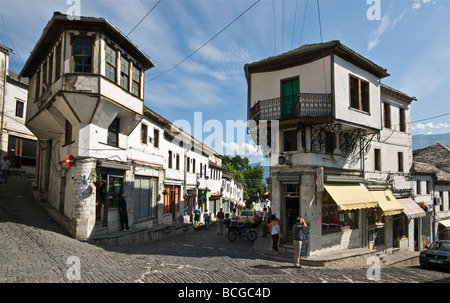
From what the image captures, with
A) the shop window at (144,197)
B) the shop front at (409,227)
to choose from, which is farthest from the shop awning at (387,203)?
the shop window at (144,197)

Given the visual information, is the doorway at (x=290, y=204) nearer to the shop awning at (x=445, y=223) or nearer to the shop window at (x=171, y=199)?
the shop window at (x=171, y=199)

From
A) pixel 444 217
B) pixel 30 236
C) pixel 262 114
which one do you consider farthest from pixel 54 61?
pixel 444 217

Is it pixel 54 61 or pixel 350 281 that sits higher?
pixel 54 61

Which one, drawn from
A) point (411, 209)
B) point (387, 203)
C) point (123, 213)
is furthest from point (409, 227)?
point (123, 213)

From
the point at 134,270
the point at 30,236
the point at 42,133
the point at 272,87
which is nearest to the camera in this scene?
the point at 134,270

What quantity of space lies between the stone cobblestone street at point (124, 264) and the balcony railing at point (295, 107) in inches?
272

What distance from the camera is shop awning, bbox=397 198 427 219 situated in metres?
19.4

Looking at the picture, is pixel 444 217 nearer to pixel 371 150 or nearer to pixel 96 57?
pixel 371 150

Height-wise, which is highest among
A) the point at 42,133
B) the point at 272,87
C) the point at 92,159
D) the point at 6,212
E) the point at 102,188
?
the point at 272,87

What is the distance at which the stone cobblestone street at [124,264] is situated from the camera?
820 centimetres

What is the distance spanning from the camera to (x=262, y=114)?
15.5m

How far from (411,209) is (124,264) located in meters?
19.2

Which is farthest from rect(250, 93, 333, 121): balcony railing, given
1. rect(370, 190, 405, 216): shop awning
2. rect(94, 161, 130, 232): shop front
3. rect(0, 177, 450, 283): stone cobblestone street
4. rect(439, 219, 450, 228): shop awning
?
rect(439, 219, 450, 228): shop awning

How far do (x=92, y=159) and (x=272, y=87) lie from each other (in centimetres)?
998
